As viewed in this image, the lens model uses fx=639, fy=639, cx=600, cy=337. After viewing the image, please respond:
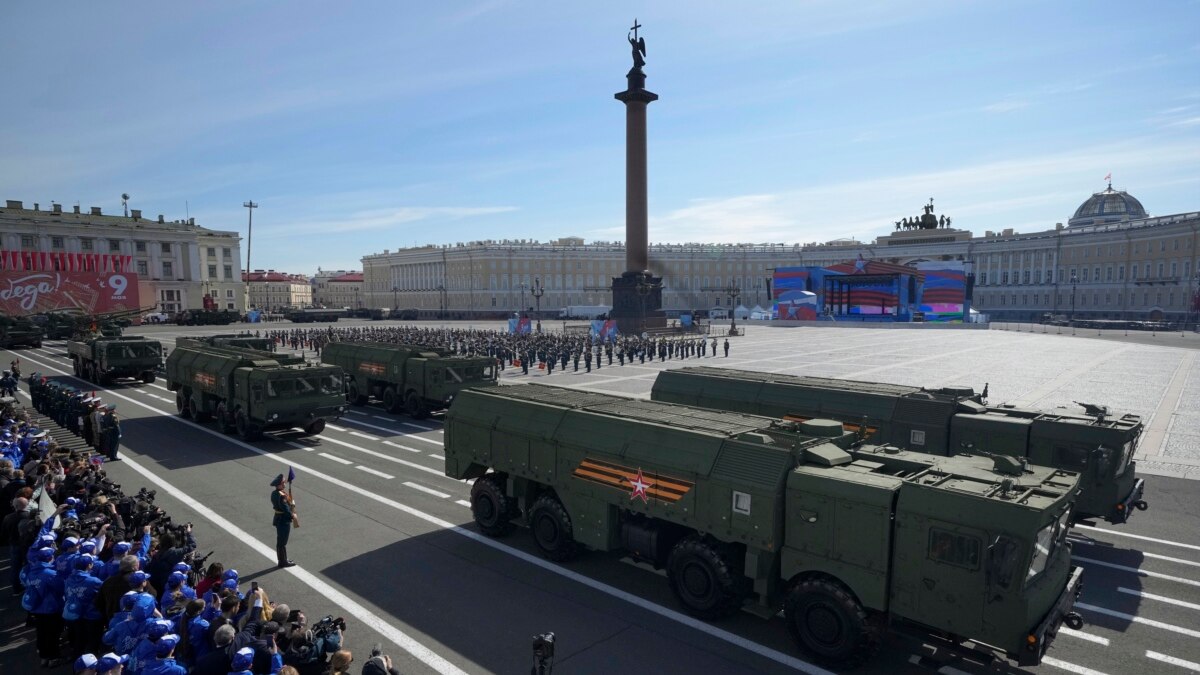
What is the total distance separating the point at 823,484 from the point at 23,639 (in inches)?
416

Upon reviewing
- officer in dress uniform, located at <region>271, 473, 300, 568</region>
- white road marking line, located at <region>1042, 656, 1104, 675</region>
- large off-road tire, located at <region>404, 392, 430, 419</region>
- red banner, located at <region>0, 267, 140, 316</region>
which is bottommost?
white road marking line, located at <region>1042, 656, 1104, 675</region>

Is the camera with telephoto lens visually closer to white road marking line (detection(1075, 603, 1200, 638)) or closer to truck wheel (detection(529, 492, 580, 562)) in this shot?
truck wheel (detection(529, 492, 580, 562))

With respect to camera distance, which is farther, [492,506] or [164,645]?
[492,506]

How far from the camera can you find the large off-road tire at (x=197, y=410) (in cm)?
2245

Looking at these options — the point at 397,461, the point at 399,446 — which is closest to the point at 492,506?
the point at 397,461

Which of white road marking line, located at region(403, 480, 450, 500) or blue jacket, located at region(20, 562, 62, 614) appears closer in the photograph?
blue jacket, located at region(20, 562, 62, 614)

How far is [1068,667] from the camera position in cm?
792

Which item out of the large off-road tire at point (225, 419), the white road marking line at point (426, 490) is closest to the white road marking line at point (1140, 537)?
the white road marking line at point (426, 490)

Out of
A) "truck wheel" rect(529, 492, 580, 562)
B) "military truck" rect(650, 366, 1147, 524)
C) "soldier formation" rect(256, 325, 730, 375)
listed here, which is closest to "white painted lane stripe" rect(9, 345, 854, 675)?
"truck wheel" rect(529, 492, 580, 562)

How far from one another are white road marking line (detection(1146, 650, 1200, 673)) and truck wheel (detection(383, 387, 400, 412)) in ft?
72.5

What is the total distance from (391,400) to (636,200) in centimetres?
3896

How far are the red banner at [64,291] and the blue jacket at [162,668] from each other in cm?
7426

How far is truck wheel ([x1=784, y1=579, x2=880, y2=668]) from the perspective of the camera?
7637 millimetres

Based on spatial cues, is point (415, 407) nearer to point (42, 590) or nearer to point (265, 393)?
point (265, 393)
